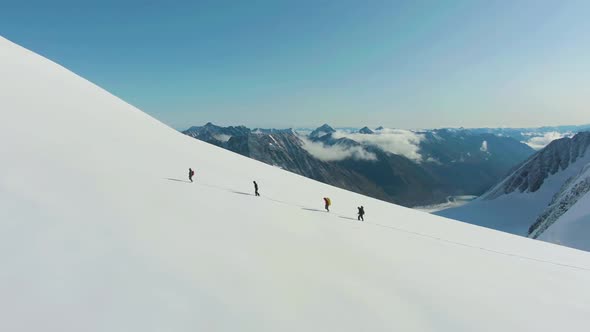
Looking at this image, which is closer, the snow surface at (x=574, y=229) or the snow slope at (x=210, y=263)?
the snow slope at (x=210, y=263)

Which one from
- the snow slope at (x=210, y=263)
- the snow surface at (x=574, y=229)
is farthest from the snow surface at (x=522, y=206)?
the snow slope at (x=210, y=263)

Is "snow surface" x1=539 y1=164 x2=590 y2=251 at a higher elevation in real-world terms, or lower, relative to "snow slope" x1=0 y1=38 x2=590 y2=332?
lower

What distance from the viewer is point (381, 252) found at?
1349 cm

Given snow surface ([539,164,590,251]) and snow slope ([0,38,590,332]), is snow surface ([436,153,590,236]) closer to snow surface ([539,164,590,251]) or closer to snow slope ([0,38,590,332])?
snow surface ([539,164,590,251])

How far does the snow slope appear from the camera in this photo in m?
6.90

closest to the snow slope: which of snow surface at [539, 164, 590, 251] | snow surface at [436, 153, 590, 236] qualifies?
snow surface at [539, 164, 590, 251]

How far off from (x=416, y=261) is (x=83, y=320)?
39.5 ft

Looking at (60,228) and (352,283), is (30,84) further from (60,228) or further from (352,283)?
(352,283)

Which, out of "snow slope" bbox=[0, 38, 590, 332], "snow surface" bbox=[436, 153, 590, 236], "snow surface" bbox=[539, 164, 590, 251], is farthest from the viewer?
"snow surface" bbox=[436, 153, 590, 236]

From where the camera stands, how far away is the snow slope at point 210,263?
6.90 meters

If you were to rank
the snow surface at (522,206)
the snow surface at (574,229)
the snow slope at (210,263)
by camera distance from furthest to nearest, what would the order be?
the snow surface at (522,206)
the snow surface at (574,229)
the snow slope at (210,263)

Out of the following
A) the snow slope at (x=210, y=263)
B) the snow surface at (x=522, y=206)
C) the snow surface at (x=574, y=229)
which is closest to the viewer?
the snow slope at (x=210, y=263)

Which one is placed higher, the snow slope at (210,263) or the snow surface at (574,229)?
the snow slope at (210,263)

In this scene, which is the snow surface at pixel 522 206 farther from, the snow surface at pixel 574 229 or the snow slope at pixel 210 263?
the snow slope at pixel 210 263
